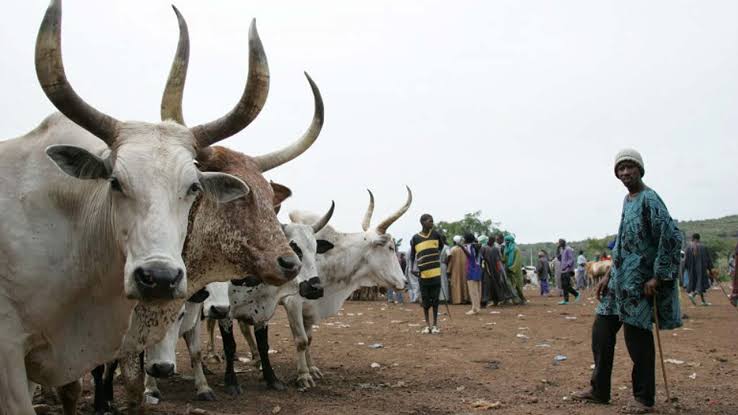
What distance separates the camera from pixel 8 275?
3.04 meters

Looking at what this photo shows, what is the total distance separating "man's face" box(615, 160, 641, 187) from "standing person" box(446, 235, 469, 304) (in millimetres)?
11842

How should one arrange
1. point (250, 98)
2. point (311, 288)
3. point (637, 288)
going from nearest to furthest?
point (250, 98), point (637, 288), point (311, 288)

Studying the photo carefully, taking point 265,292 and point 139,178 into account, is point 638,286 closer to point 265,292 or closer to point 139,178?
point 265,292

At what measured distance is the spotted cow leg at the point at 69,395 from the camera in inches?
159

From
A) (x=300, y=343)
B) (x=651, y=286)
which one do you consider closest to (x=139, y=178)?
(x=651, y=286)

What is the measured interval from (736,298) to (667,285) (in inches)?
42.2

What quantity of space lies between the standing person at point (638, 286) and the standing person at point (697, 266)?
35.1ft

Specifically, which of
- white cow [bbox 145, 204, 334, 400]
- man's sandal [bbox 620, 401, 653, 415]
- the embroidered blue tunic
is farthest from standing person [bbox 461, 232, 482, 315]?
man's sandal [bbox 620, 401, 653, 415]

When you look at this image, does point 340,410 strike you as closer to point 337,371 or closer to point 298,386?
point 298,386

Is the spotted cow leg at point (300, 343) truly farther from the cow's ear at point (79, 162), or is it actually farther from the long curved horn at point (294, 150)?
the cow's ear at point (79, 162)

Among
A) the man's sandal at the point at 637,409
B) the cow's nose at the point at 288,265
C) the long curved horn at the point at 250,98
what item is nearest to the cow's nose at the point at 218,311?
the cow's nose at the point at 288,265

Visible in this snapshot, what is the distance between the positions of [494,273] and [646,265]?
1168 cm

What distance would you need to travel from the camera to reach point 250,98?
365 cm

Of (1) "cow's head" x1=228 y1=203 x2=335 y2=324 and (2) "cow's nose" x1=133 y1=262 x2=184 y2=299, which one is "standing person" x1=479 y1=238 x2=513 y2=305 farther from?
(2) "cow's nose" x1=133 y1=262 x2=184 y2=299
